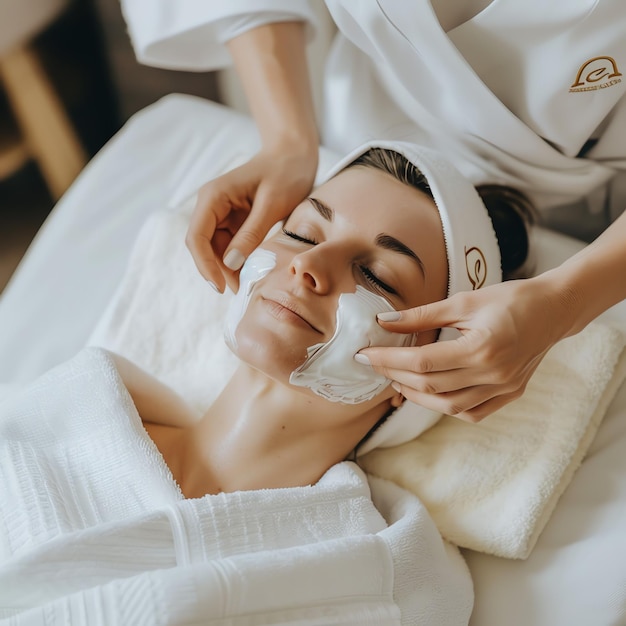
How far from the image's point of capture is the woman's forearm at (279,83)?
4.56ft

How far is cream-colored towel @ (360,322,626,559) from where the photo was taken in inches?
46.7

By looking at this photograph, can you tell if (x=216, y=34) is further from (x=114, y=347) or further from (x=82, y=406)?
(x=82, y=406)

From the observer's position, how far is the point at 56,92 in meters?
2.75

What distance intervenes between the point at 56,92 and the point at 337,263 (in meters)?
2.07

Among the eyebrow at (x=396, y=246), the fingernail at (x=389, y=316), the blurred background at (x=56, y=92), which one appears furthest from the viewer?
the blurred background at (x=56, y=92)

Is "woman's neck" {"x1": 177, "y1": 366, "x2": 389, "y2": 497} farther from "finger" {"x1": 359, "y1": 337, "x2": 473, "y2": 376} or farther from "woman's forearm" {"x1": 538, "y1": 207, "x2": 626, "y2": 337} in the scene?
"woman's forearm" {"x1": 538, "y1": 207, "x2": 626, "y2": 337}

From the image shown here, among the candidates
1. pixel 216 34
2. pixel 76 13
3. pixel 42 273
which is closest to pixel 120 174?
pixel 42 273

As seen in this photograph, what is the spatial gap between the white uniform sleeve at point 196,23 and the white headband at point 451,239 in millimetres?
390

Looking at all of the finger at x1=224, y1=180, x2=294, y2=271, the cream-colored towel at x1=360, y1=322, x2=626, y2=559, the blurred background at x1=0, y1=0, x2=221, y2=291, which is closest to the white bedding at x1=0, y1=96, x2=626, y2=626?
the cream-colored towel at x1=360, y1=322, x2=626, y2=559

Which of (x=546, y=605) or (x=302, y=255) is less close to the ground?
(x=302, y=255)

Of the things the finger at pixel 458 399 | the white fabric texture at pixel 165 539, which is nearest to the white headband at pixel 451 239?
the white fabric texture at pixel 165 539

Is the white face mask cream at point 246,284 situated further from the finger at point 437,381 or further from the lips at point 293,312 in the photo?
the finger at point 437,381

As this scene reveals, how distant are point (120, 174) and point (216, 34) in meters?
0.48

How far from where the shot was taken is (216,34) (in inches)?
60.7
